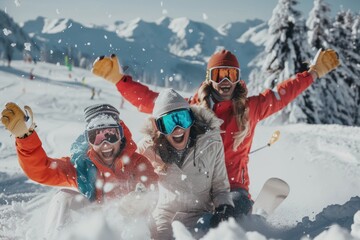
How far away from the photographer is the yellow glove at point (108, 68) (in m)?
5.10

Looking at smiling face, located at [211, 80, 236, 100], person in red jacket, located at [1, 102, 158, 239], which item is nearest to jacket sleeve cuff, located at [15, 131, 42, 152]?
person in red jacket, located at [1, 102, 158, 239]

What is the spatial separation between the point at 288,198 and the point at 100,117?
4.13 metres

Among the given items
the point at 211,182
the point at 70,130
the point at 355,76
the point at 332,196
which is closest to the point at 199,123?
the point at 211,182

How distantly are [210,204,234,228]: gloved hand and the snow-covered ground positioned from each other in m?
0.19

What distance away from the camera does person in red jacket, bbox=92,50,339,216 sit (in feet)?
16.7

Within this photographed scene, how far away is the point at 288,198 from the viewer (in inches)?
278

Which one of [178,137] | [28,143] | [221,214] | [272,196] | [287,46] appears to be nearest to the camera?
[28,143]

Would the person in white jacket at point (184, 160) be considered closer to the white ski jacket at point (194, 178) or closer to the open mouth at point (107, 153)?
the white ski jacket at point (194, 178)

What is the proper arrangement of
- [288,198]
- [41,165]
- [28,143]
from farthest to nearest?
[288,198] < [41,165] < [28,143]

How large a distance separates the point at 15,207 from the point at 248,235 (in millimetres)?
3890

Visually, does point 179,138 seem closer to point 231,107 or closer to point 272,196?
point 231,107

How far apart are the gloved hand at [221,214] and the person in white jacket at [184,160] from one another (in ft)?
0.41

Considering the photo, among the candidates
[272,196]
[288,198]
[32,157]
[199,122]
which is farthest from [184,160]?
[288,198]

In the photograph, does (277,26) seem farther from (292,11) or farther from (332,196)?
(332,196)
